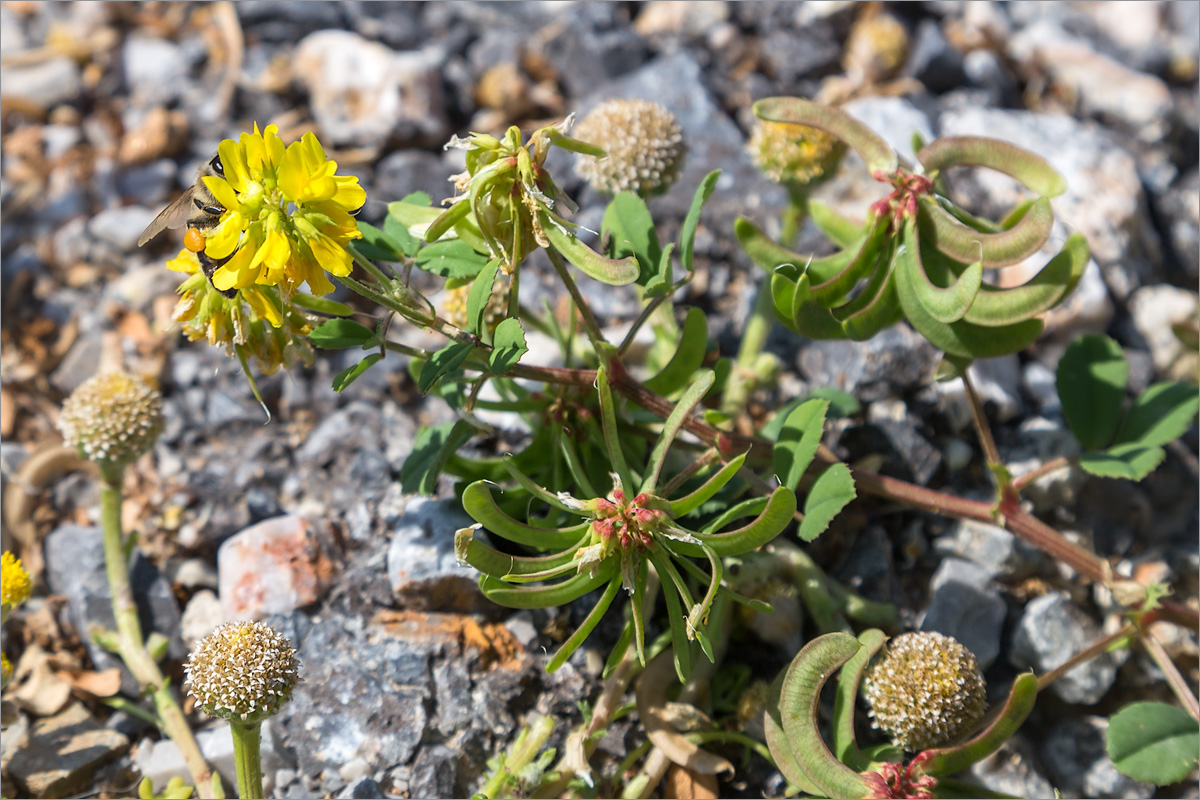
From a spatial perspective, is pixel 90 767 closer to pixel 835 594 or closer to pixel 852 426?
pixel 835 594

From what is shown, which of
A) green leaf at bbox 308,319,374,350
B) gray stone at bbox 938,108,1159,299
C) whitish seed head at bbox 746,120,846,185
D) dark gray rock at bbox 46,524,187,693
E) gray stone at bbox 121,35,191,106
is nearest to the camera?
green leaf at bbox 308,319,374,350

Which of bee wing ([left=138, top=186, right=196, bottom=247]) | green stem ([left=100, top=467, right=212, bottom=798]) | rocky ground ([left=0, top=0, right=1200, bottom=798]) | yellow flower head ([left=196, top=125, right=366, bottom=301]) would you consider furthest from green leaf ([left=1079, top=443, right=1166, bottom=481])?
green stem ([left=100, top=467, right=212, bottom=798])

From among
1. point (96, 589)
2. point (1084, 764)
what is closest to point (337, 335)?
point (96, 589)

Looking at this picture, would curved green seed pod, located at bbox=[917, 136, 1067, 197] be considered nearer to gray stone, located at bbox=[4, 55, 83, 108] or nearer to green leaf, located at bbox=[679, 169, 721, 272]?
green leaf, located at bbox=[679, 169, 721, 272]

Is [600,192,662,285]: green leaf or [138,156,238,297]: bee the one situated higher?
[138,156,238,297]: bee

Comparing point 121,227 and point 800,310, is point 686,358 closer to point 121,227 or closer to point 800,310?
point 800,310

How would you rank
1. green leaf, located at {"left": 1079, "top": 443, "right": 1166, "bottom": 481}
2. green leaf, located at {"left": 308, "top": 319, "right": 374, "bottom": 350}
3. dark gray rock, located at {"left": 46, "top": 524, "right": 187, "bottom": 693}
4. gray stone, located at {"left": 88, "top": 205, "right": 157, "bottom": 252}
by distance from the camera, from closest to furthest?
green leaf, located at {"left": 308, "top": 319, "right": 374, "bottom": 350}
green leaf, located at {"left": 1079, "top": 443, "right": 1166, "bottom": 481}
dark gray rock, located at {"left": 46, "top": 524, "right": 187, "bottom": 693}
gray stone, located at {"left": 88, "top": 205, "right": 157, "bottom": 252}
